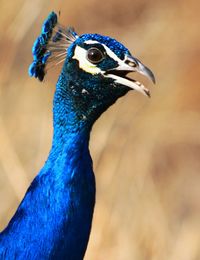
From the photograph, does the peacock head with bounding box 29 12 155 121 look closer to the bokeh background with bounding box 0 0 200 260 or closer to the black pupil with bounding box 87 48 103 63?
the black pupil with bounding box 87 48 103 63

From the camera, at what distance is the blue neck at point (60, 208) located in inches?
81.2

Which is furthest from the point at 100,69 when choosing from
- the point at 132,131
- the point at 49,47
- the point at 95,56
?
the point at 132,131

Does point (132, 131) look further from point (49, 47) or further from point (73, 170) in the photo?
point (73, 170)

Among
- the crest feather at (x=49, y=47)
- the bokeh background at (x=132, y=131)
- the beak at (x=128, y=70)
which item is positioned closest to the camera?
the beak at (x=128, y=70)

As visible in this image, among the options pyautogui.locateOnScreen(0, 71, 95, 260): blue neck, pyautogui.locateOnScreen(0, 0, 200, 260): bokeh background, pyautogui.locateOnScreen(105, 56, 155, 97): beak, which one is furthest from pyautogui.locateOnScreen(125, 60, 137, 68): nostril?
pyautogui.locateOnScreen(0, 0, 200, 260): bokeh background

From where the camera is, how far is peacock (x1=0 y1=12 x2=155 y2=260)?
206cm

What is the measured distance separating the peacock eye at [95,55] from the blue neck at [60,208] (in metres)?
0.10

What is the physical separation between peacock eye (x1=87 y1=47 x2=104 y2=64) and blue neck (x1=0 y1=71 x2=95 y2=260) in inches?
3.9

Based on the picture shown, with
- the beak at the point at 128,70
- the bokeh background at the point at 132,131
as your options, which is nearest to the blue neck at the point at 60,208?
the beak at the point at 128,70

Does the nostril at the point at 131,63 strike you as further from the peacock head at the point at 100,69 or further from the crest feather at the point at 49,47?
the crest feather at the point at 49,47

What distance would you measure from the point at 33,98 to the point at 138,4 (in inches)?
25.7

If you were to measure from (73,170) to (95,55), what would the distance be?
0.26 metres

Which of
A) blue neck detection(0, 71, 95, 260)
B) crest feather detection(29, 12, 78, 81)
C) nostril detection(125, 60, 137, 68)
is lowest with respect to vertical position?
blue neck detection(0, 71, 95, 260)

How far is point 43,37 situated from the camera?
2242mm
